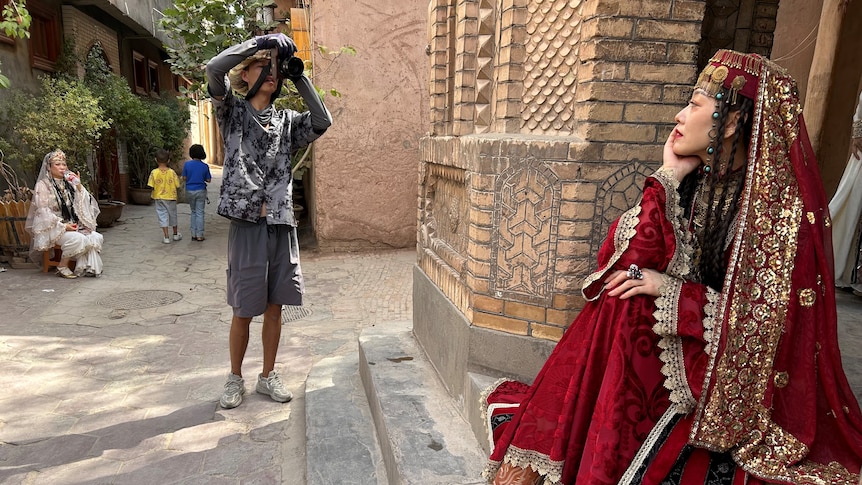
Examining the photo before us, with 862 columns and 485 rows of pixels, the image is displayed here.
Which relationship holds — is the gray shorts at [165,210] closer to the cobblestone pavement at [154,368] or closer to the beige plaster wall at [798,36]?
the cobblestone pavement at [154,368]

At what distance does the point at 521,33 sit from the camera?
271cm

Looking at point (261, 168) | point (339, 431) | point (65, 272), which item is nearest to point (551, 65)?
point (261, 168)

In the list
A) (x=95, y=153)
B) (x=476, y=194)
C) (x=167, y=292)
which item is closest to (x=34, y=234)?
(x=167, y=292)

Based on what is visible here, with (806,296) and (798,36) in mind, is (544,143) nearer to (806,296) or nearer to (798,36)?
(806,296)

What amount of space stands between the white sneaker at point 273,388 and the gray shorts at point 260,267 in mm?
647

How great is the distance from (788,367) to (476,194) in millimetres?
1498

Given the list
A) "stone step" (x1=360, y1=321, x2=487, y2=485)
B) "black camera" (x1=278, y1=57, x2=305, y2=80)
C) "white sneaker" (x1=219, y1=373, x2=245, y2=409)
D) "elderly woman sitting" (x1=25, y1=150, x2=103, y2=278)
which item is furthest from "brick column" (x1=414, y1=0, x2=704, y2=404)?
"elderly woman sitting" (x1=25, y1=150, x2=103, y2=278)

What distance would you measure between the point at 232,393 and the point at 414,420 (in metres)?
1.57

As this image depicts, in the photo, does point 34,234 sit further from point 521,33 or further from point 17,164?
point 521,33

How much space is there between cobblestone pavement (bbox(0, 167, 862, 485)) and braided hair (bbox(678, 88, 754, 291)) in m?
1.53

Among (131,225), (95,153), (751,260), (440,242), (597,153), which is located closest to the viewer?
(751,260)

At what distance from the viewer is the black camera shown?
3402mm

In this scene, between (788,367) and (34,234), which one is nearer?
(788,367)

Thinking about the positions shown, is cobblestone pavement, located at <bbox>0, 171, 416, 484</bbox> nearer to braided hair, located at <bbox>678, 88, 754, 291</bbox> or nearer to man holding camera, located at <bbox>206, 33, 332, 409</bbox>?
man holding camera, located at <bbox>206, 33, 332, 409</bbox>
